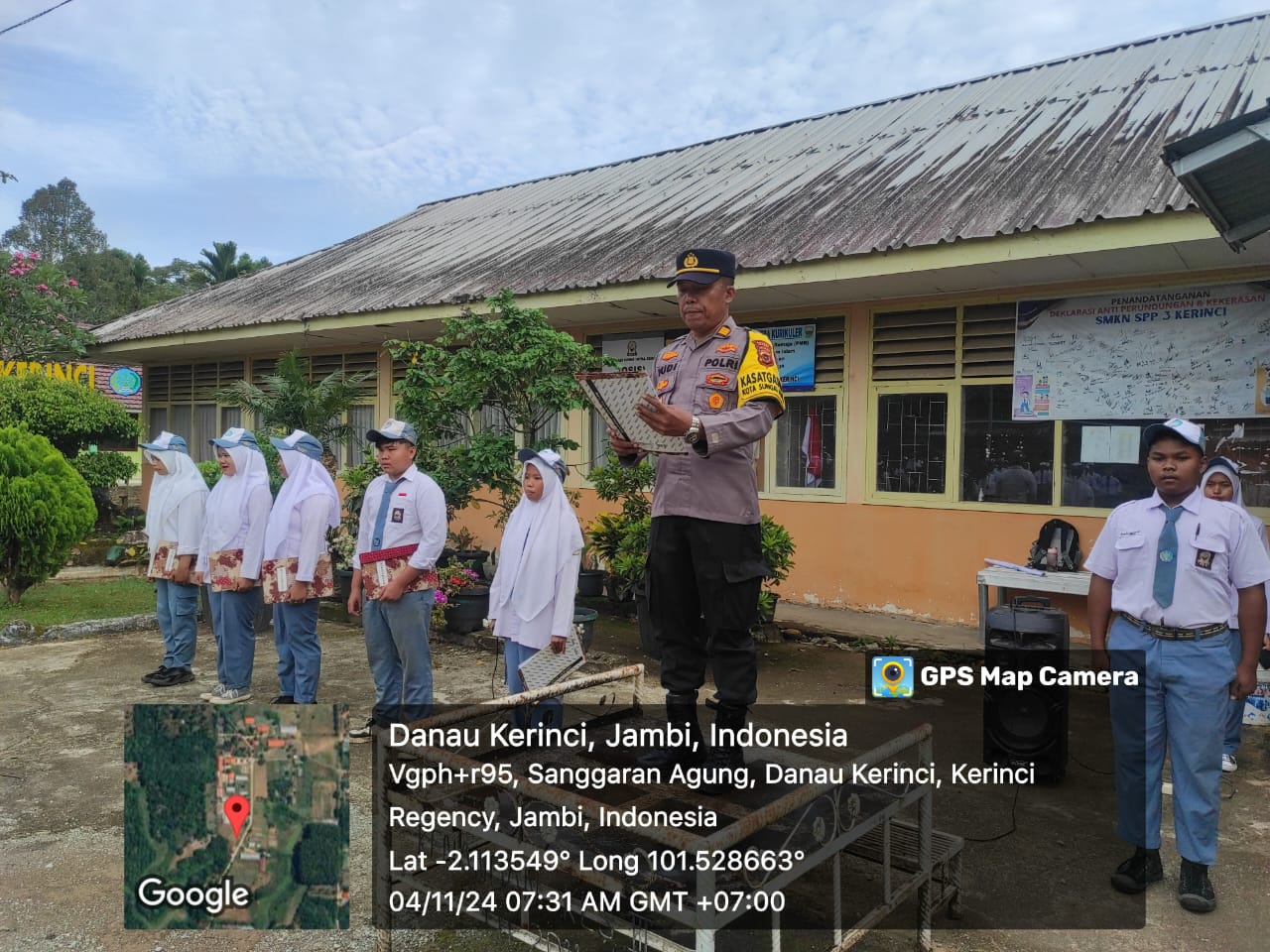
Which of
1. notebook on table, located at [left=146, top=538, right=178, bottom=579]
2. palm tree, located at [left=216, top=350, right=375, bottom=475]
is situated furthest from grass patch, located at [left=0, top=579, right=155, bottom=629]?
notebook on table, located at [left=146, top=538, right=178, bottom=579]

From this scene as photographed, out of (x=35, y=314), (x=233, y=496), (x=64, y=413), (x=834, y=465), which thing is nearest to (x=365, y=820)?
(x=233, y=496)

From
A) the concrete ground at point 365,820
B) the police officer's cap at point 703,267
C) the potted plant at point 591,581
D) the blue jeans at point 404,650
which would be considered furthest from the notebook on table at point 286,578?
the potted plant at point 591,581

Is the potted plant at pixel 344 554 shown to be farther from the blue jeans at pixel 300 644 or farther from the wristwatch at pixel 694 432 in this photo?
the wristwatch at pixel 694 432

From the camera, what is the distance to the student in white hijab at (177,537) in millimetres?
6730

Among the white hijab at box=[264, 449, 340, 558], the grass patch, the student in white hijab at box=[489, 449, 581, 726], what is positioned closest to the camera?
the student in white hijab at box=[489, 449, 581, 726]

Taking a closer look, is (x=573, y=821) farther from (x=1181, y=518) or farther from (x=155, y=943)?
(x=1181, y=518)

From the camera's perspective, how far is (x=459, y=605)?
830 cm

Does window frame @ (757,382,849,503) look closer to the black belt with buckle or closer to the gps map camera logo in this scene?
the gps map camera logo

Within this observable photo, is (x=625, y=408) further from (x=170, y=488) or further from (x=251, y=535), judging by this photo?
(x=170, y=488)

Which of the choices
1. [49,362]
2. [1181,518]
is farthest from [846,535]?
[49,362]

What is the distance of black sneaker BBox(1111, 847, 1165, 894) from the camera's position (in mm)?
3711

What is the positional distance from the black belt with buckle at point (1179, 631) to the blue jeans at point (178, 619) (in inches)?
241

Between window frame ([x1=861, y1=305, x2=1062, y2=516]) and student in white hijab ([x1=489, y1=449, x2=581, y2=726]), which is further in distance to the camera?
window frame ([x1=861, y1=305, x2=1062, y2=516])

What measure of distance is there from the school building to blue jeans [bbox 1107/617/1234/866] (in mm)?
3601
